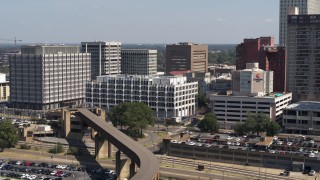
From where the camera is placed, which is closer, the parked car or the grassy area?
the parked car

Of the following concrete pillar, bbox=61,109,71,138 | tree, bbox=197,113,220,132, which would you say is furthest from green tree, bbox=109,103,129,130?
tree, bbox=197,113,220,132

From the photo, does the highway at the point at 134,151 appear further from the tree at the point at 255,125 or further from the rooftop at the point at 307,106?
the rooftop at the point at 307,106

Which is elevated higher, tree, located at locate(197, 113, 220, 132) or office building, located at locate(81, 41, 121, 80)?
office building, located at locate(81, 41, 121, 80)

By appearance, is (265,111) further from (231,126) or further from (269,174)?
(269,174)

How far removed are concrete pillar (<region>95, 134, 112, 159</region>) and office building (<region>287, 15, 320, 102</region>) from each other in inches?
2377

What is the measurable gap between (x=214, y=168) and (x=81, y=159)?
64.8 ft

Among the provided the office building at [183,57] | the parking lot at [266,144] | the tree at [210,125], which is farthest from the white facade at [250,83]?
the office building at [183,57]

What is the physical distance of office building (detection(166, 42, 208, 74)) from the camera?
183000mm

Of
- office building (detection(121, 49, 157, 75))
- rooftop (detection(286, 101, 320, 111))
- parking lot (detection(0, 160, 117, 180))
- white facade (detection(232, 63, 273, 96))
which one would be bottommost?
parking lot (detection(0, 160, 117, 180))

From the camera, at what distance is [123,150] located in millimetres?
62406

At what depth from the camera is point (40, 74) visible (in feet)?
403

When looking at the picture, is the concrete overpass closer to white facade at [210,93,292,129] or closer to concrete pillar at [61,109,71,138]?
concrete pillar at [61,109,71,138]

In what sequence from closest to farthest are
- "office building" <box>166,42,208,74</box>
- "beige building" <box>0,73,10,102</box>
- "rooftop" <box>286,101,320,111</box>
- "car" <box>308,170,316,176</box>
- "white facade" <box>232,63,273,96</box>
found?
"car" <box>308,170,316,176</box> < "rooftop" <box>286,101,320,111</box> < "white facade" <box>232,63,273,96</box> < "beige building" <box>0,73,10,102</box> < "office building" <box>166,42,208,74</box>

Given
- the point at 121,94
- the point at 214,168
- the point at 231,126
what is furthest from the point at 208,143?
the point at 121,94
